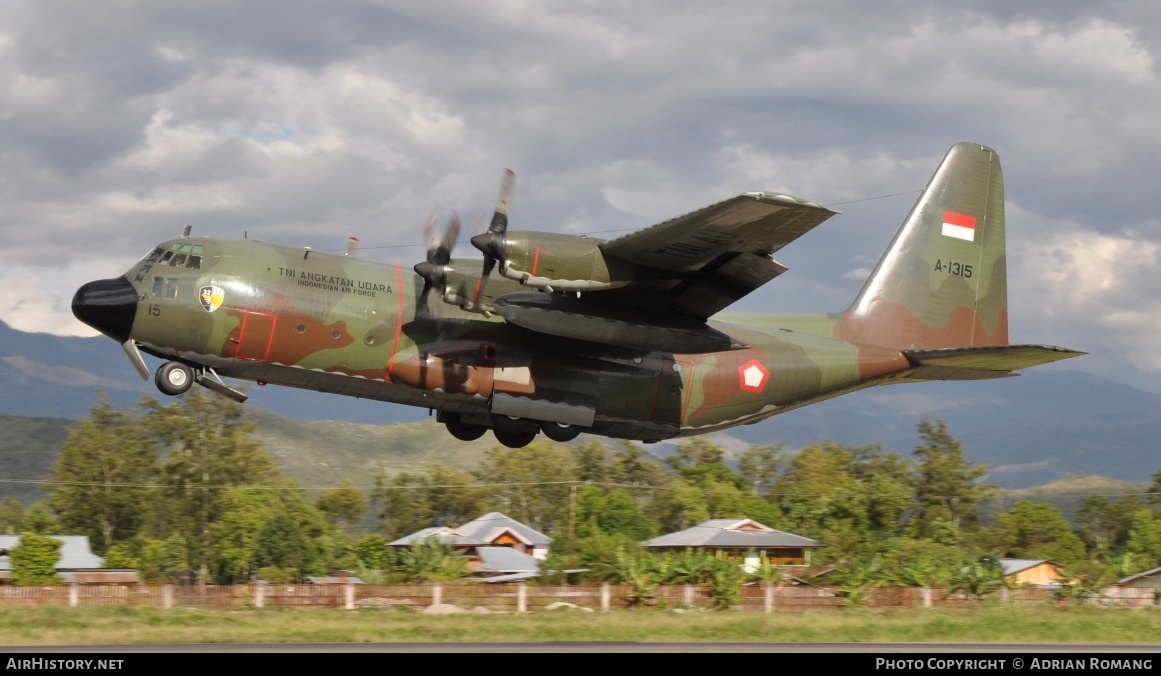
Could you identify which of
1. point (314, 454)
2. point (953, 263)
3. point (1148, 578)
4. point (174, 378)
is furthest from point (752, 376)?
point (314, 454)

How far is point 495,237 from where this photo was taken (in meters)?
16.8

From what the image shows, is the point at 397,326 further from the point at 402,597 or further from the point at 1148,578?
the point at 1148,578

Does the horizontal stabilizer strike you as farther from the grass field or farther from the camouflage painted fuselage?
the grass field

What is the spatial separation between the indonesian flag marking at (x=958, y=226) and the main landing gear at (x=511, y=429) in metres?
8.92

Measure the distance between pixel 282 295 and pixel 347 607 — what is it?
7.17m

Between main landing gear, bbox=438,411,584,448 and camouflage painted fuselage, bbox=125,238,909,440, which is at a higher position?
camouflage painted fuselage, bbox=125,238,909,440

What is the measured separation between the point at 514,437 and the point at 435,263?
10.9 ft

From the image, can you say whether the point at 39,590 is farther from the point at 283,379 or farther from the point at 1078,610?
the point at 1078,610

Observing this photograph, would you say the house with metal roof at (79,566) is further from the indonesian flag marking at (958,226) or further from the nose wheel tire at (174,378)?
the indonesian flag marking at (958,226)

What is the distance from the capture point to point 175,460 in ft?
193

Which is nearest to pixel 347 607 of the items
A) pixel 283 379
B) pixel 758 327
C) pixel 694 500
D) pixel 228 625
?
pixel 228 625

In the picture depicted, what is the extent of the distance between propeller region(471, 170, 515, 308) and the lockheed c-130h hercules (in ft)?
0.08

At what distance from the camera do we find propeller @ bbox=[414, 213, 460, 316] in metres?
17.6

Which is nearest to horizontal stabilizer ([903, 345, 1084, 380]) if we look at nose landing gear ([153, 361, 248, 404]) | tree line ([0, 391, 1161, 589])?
nose landing gear ([153, 361, 248, 404])
